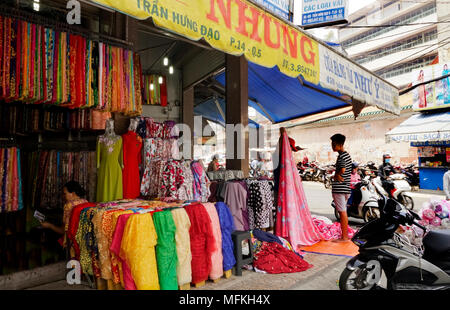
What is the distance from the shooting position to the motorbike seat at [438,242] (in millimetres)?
2977

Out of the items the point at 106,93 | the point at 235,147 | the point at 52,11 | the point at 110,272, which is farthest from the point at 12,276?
the point at 235,147

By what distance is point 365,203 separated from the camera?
6.76 meters

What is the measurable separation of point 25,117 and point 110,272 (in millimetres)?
2884

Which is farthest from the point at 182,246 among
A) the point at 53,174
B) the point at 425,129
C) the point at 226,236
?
the point at 425,129

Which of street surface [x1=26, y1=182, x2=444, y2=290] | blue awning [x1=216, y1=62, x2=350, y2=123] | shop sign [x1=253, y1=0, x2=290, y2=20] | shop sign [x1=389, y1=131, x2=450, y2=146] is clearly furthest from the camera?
shop sign [x1=389, y1=131, x2=450, y2=146]

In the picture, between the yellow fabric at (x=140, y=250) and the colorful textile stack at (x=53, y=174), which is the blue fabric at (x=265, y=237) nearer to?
the yellow fabric at (x=140, y=250)

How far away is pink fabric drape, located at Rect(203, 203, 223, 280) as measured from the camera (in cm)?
341

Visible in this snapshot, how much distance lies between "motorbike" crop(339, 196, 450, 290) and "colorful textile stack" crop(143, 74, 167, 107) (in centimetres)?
685

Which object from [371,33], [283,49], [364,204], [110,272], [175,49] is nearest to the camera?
[110,272]

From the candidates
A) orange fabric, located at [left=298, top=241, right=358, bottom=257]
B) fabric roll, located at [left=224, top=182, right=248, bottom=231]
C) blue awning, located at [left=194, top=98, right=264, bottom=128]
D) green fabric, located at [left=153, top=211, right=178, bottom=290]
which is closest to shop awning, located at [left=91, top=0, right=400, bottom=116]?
green fabric, located at [left=153, top=211, right=178, bottom=290]

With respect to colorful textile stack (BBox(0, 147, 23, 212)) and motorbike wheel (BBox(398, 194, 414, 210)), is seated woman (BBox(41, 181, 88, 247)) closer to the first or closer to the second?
colorful textile stack (BBox(0, 147, 23, 212))
